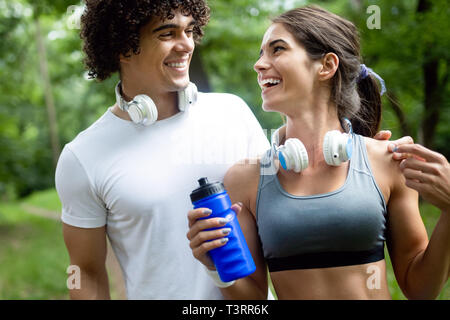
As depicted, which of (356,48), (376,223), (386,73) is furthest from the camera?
(386,73)

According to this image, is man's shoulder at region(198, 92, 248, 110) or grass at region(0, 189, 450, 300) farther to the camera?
grass at region(0, 189, 450, 300)

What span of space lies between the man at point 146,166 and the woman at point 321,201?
0.86 feet

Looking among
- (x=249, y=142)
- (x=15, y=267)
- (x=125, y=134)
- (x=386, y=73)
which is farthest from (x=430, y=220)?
(x=15, y=267)

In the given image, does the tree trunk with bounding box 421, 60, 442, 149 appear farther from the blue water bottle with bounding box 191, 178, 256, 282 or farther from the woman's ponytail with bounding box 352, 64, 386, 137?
the blue water bottle with bounding box 191, 178, 256, 282

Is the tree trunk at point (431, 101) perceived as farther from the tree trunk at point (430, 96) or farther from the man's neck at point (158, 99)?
the man's neck at point (158, 99)

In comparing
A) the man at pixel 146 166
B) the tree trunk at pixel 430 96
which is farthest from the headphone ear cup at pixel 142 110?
the tree trunk at pixel 430 96

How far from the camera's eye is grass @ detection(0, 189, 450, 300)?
19.1ft

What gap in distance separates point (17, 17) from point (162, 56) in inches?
259

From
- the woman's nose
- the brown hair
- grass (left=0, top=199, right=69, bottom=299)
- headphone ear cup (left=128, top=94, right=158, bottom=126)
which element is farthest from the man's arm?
grass (left=0, top=199, right=69, bottom=299)

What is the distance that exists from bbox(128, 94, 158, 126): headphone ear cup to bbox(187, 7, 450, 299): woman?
494mm

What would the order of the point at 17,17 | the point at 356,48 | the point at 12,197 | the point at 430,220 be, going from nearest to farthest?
the point at 356,48, the point at 430,220, the point at 17,17, the point at 12,197
